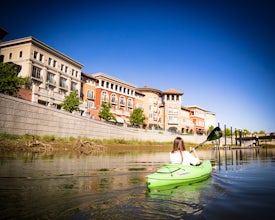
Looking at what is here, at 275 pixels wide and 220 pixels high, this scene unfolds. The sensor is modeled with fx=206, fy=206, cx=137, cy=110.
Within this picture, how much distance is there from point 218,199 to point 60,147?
20518mm

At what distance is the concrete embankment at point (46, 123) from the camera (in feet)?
64.2

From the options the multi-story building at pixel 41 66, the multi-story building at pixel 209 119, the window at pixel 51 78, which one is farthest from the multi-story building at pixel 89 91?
the multi-story building at pixel 209 119

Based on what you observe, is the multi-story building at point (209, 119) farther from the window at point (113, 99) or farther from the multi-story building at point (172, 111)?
the window at point (113, 99)

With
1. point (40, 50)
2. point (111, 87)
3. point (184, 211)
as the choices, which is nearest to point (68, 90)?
point (40, 50)

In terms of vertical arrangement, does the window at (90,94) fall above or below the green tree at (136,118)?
above

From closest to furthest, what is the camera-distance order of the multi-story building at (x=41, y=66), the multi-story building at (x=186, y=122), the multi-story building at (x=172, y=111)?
the multi-story building at (x=41, y=66) < the multi-story building at (x=172, y=111) < the multi-story building at (x=186, y=122)

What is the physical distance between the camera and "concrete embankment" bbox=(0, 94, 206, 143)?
19562mm

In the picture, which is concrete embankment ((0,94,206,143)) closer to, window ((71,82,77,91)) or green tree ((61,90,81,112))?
green tree ((61,90,81,112))

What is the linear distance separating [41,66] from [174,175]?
119 feet

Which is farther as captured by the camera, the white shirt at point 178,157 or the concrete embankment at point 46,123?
the concrete embankment at point 46,123

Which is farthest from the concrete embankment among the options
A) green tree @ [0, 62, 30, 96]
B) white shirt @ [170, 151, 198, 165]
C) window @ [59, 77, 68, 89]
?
white shirt @ [170, 151, 198, 165]

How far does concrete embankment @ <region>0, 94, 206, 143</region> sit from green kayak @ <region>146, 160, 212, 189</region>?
59.1 ft

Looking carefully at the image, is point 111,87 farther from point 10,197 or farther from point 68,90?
point 10,197

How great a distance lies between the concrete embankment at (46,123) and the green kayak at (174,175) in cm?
1802
